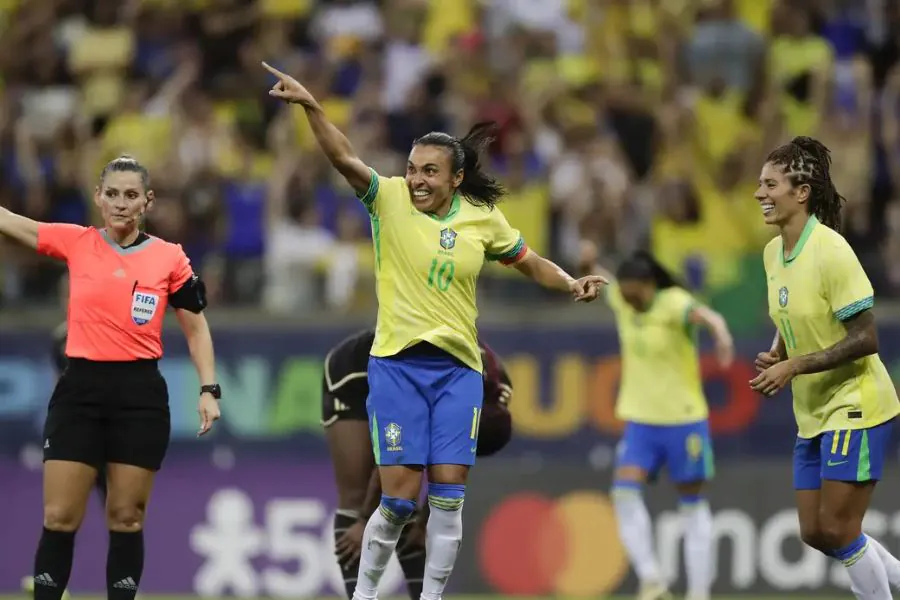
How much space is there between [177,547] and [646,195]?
5.42 meters

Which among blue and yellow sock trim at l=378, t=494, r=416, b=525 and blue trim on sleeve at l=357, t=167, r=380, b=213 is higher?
blue trim on sleeve at l=357, t=167, r=380, b=213

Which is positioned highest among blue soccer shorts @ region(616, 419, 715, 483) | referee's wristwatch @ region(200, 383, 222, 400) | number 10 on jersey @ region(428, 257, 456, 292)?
number 10 on jersey @ region(428, 257, 456, 292)

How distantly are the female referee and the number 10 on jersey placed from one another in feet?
4.60

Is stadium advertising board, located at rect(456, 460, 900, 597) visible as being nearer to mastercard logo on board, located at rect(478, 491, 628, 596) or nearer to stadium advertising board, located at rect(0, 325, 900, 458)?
mastercard logo on board, located at rect(478, 491, 628, 596)

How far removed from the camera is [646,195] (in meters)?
16.0

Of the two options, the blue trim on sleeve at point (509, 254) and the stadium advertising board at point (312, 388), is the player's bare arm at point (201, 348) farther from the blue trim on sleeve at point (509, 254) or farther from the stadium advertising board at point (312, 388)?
the stadium advertising board at point (312, 388)

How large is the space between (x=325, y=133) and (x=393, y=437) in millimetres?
1657

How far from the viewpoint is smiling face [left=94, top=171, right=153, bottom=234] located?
9.12 meters

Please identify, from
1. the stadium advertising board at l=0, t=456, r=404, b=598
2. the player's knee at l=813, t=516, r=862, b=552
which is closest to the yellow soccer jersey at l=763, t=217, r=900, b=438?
the player's knee at l=813, t=516, r=862, b=552

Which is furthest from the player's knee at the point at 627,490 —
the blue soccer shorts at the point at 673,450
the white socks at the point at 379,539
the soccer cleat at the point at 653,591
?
the white socks at the point at 379,539

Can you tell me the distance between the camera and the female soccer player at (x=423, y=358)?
902cm

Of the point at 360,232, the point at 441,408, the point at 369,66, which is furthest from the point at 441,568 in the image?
the point at 369,66

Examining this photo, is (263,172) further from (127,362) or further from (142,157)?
(127,362)

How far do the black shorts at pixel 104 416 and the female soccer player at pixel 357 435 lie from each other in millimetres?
1366
